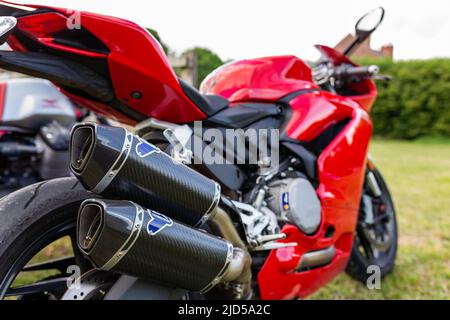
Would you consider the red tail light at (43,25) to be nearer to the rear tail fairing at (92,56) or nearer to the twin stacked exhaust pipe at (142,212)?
the rear tail fairing at (92,56)

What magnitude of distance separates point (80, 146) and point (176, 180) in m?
0.25

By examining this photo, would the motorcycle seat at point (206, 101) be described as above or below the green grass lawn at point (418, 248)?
above

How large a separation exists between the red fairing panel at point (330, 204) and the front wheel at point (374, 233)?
0.37m

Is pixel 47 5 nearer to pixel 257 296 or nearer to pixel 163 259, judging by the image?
pixel 163 259

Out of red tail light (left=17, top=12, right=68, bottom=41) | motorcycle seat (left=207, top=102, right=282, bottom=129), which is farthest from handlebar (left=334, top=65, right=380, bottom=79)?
red tail light (left=17, top=12, right=68, bottom=41)

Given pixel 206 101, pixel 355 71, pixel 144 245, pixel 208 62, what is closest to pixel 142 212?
pixel 144 245

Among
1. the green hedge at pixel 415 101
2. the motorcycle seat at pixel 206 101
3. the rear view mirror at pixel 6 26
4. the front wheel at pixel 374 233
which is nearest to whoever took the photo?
the rear view mirror at pixel 6 26

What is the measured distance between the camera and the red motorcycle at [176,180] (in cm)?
104

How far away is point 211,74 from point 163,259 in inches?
40.1

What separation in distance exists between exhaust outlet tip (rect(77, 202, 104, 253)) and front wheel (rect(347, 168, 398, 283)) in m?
1.62

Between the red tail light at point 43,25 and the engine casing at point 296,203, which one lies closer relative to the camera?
the red tail light at point 43,25

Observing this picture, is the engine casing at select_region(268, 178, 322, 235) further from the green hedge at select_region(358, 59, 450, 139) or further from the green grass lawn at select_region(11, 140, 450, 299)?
the green hedge at select_region(358, 59, 450, 139)

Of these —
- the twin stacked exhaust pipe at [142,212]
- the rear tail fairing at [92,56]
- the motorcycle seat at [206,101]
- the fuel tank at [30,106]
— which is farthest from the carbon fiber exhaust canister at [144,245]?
the fuel tank at [30,106]

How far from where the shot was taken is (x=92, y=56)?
1196 millimetres
